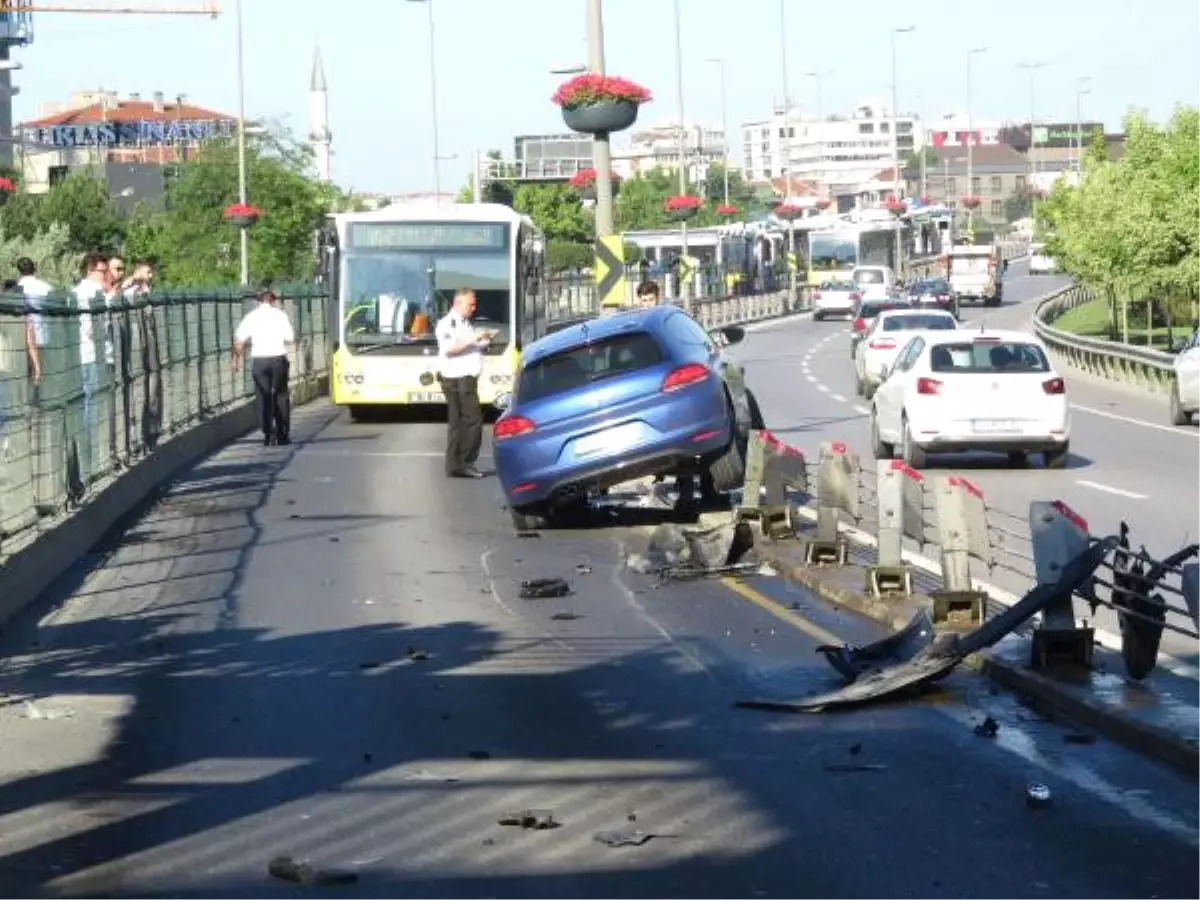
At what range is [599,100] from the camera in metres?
28.7

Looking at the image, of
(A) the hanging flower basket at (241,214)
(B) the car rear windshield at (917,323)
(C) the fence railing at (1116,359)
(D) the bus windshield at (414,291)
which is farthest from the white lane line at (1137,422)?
(A) the hanging flower basket at (241,214)

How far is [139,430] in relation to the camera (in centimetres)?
2444

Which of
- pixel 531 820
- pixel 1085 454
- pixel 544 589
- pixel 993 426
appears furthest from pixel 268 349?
pixel 531 820

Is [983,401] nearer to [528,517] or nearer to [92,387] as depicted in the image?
[528,517]

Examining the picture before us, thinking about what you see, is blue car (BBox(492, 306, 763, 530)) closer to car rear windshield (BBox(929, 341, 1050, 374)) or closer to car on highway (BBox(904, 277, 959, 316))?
car rear windshield (BBox(929, 341, 1050, 374))

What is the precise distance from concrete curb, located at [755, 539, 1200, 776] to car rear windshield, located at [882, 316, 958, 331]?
29465 millimetres

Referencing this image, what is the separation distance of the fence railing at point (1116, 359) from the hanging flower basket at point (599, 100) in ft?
31.4

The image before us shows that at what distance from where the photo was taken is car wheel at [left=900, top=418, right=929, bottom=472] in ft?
84.7

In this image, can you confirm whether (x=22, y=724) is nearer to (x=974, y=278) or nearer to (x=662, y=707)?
(x=662, y=707)

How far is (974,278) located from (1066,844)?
3391 inches

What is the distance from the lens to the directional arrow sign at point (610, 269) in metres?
29.1

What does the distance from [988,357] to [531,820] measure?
1838cm

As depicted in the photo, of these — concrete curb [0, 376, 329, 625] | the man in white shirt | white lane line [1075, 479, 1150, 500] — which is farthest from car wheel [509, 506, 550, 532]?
the man in white shirt

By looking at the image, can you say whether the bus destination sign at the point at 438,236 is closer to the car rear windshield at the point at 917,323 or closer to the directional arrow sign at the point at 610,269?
the directional arrow sign at the point at 610,269
